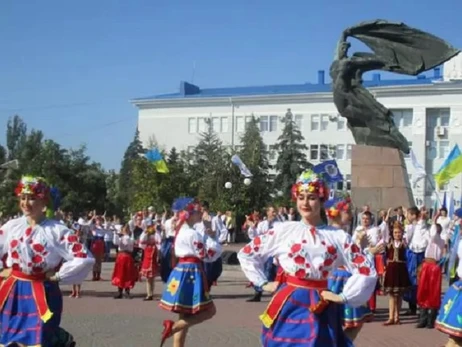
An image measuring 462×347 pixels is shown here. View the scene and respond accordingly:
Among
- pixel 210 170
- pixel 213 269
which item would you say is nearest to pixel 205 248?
pixel 213 269

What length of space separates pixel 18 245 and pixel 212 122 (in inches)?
2728

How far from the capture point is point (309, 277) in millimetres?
5988

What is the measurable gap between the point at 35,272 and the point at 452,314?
4096 millimetres

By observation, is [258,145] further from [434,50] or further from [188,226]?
[188,226]

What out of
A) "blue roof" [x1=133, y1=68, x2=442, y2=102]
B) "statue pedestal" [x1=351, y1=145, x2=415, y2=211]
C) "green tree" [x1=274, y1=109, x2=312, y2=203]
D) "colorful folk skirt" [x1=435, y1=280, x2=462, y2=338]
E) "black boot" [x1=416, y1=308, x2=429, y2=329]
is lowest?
"black boot" [x1=416, y1=308, x2=429, y2=329]

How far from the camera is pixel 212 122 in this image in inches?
2982

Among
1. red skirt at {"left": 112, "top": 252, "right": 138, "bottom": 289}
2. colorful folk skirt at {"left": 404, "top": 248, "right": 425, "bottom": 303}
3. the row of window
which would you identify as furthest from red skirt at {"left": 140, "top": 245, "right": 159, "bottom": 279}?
the row of window

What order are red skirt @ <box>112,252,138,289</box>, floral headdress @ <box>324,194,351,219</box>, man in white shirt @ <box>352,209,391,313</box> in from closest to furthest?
1. floral headdress @ <box>324,194,351,219</box>
2. man in white shirt @ <box>352,209,391,313</box>
3. red skirt @ <box>112,252,138,289</box>

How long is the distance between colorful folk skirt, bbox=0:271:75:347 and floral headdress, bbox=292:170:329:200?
2.14 meters

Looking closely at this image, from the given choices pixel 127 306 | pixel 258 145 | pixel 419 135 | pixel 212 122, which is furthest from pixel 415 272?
pixel 212 122

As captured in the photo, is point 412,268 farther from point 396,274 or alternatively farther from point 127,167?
point 127,167

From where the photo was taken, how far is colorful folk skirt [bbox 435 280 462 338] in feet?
26.5

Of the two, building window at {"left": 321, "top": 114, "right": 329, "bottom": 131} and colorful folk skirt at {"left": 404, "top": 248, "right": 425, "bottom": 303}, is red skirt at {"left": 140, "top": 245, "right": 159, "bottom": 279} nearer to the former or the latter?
colorful folk skirt at {"left": 404, "top": 248, "right": 425, "bottom": 303}

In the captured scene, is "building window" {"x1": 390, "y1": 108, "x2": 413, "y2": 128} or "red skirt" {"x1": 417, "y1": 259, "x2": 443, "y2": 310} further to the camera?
"building window" {"x1": 390, "y1": 108, "x2": 413, "y2": 128}
